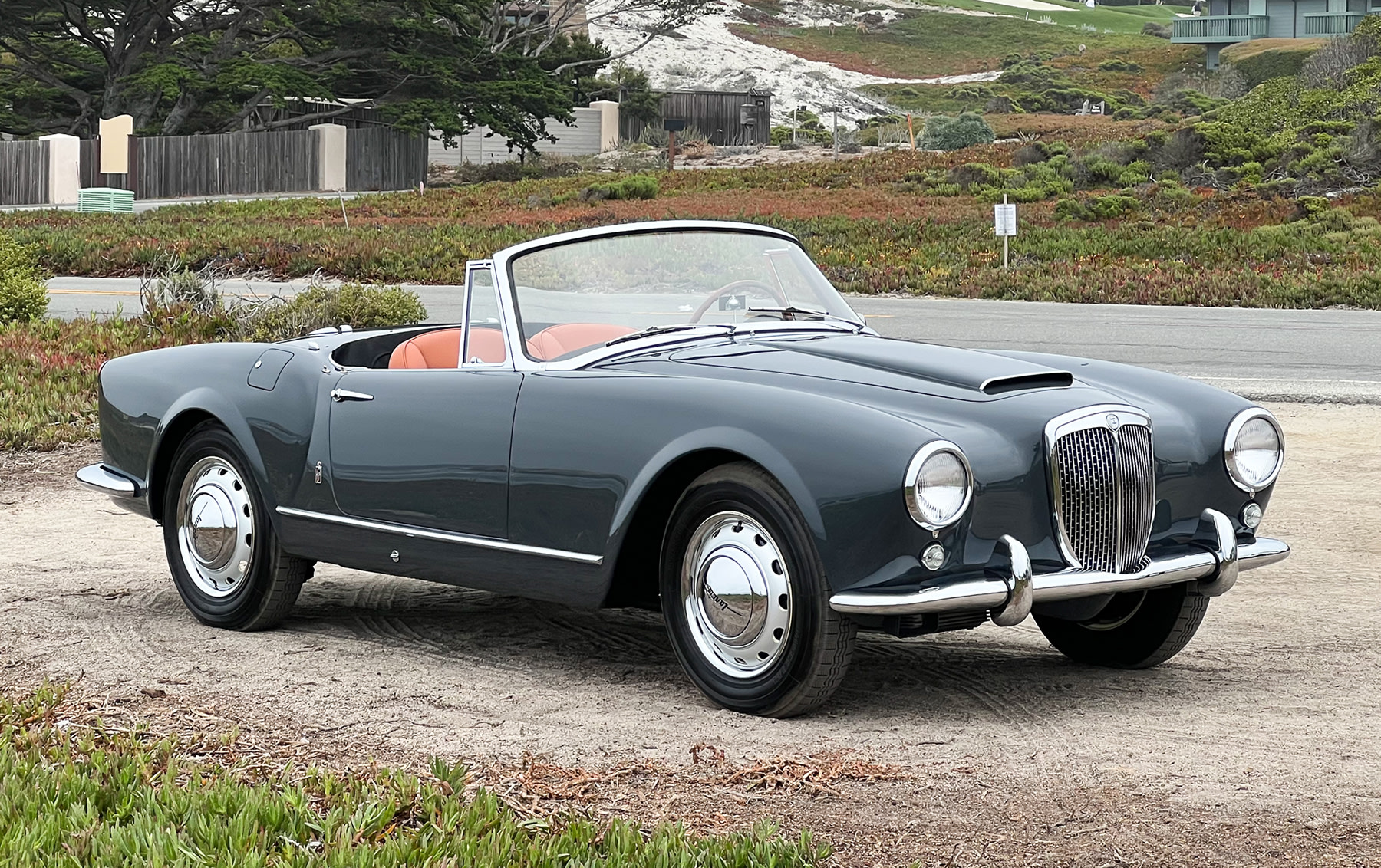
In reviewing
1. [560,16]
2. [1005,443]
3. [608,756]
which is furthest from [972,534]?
[560,16]

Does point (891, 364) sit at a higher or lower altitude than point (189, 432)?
higher

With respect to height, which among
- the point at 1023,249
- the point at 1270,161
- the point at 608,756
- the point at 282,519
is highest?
the point at 1270,161

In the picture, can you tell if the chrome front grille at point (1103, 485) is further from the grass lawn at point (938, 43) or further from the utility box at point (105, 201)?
the grass lawn at point (938, 43)

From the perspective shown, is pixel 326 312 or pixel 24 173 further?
pixel 24 173

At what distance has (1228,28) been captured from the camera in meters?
88.6

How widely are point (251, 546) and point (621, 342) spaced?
1.72 m

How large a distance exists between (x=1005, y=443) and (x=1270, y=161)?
112 ft

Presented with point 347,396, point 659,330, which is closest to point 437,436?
point 347,396

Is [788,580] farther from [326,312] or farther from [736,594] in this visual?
[326,312]

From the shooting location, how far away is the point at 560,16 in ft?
198

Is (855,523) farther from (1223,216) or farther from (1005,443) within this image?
(1223,216)

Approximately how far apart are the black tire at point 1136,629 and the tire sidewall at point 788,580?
99cm

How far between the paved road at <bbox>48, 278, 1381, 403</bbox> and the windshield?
24.4 feet

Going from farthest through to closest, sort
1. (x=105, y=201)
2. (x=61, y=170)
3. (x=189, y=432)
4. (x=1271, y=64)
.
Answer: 1. (x=1271, y=64)
2. (x=61, y=170)
3. (x=105, y=201)
4. (x=189, y=432)
